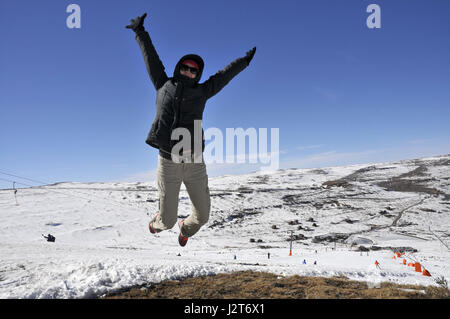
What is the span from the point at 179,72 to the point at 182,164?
1.46 m

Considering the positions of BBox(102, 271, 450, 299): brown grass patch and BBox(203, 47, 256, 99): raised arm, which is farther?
BBox(102, 271, 450, 299): brown grass patch

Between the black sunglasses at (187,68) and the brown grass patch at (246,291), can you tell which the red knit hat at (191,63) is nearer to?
the black sunglasses at (187,68)

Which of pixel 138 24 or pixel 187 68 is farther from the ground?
pixel 138 24

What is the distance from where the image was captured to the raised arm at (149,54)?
4.05 metres

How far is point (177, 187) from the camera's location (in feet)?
14.9

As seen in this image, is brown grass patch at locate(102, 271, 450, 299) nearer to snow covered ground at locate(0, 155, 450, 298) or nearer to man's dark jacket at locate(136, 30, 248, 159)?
snow covered ground at locate(0, 155, 450, 298)

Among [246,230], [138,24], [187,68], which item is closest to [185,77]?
[187,68]

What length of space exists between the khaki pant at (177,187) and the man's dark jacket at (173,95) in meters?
0.28

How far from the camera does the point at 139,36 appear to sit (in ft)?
13.4

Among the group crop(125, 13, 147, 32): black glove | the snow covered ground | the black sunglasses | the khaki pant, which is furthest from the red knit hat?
the snow covered ground

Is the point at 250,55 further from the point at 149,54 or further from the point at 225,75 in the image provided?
the point at 149,54

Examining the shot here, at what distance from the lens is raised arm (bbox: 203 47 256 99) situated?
438 centimetres

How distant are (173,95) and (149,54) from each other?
775mm

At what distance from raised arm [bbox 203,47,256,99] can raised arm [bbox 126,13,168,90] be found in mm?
719
